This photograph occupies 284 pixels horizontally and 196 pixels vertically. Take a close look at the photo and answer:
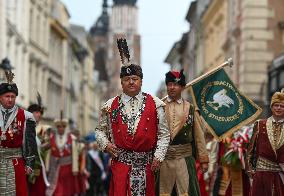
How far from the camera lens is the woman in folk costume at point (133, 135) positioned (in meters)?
8.34

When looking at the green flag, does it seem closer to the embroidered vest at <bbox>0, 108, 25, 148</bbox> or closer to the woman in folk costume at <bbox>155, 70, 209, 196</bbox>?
the woman in folk costume at <bbox>155, 70, 209, 196</bbox>

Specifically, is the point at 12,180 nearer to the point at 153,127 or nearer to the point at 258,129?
the point at 153,127

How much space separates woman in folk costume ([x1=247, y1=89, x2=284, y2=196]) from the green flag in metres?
2.12

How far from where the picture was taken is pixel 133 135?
327 inches

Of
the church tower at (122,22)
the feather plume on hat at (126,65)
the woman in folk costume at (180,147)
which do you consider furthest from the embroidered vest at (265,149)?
the church tower at (122,22)

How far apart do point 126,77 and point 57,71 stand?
50684 millimetres

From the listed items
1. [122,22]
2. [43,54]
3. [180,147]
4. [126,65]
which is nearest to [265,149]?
[180,147]

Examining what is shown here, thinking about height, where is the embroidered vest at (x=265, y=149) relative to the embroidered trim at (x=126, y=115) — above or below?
below

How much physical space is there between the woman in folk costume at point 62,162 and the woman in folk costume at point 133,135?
7.95 metres

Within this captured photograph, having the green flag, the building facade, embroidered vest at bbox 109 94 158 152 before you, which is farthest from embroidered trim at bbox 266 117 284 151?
the building facade

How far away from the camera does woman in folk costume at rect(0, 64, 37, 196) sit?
32.0ft

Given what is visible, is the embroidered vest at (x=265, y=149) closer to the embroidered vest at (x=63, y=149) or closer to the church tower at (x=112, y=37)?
the embroidered vest at (x=63, y=149)

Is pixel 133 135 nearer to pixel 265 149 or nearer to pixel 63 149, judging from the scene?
pixel 265 149

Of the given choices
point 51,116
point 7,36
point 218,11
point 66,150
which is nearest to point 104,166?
point 66,150
